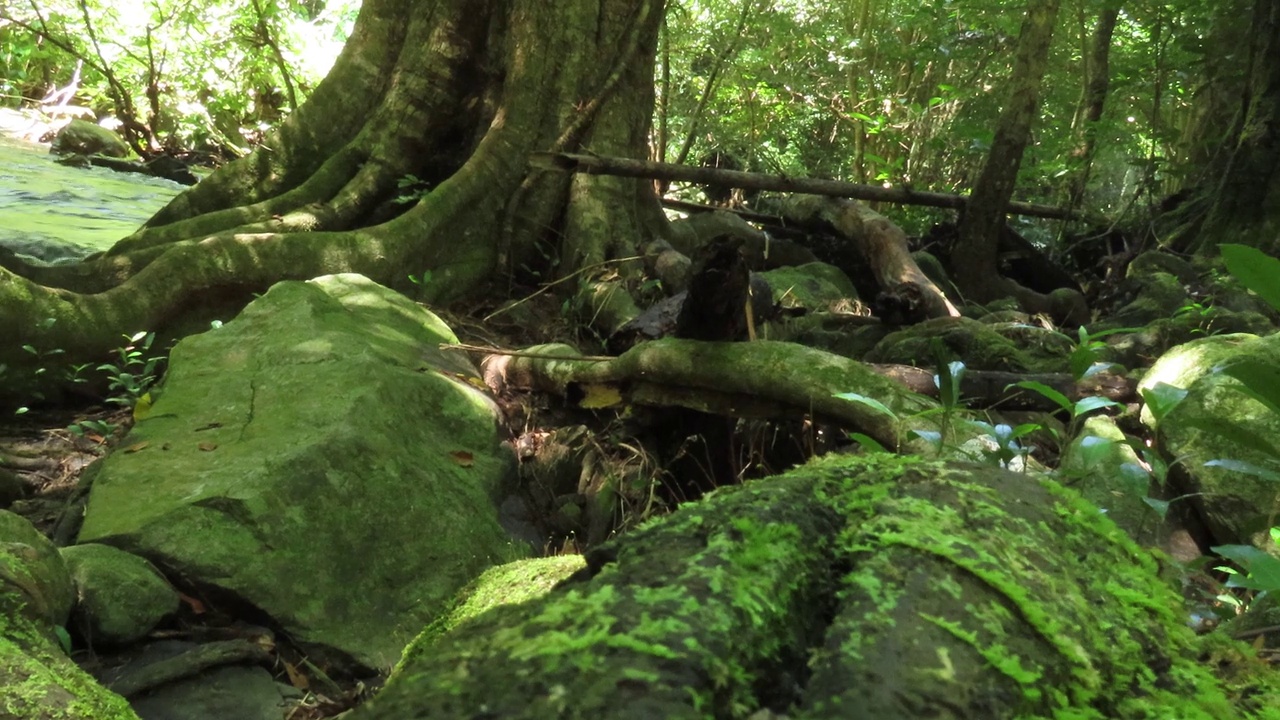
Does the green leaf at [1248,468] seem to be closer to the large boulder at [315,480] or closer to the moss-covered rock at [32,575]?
the large boulder at [315,480]

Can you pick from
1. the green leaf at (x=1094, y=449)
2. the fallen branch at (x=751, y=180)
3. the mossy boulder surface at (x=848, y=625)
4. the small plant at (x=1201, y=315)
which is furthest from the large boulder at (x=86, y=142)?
the mossy boulder surface at (x=848, y=625)

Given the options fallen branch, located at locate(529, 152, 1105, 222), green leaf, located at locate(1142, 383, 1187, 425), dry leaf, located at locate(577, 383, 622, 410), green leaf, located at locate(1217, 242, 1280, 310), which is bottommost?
dry leaf, located at locate(577, 383, 622, 410)

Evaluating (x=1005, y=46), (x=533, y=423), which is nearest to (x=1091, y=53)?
(x=1005, y=46)

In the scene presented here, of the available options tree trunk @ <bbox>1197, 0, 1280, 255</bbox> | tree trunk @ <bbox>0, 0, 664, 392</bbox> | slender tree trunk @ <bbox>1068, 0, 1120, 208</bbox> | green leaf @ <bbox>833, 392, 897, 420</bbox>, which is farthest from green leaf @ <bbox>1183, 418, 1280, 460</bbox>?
slender tree trunk @ <bbox>1068, 0, 1120, 208</bbox>

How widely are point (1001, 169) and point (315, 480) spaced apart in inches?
240

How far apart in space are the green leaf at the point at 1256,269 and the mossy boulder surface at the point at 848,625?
514 millimetres

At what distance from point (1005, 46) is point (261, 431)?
10439mm

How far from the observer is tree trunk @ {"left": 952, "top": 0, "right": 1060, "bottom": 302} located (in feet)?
21.7

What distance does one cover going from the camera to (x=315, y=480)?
2912 millimetres

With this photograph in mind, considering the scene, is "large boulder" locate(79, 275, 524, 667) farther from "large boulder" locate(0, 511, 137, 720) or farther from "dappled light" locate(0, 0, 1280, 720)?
"large boulder" locate(0, 511, 137, 720)

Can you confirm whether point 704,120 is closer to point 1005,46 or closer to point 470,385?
point 1005,46

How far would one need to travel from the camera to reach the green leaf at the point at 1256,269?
4.56 feet

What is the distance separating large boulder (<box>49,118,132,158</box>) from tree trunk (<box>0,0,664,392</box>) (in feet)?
33.3

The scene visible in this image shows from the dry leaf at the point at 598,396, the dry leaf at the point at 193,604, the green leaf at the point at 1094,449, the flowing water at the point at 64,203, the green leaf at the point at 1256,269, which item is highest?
the green leaf at the point at 1256,269
